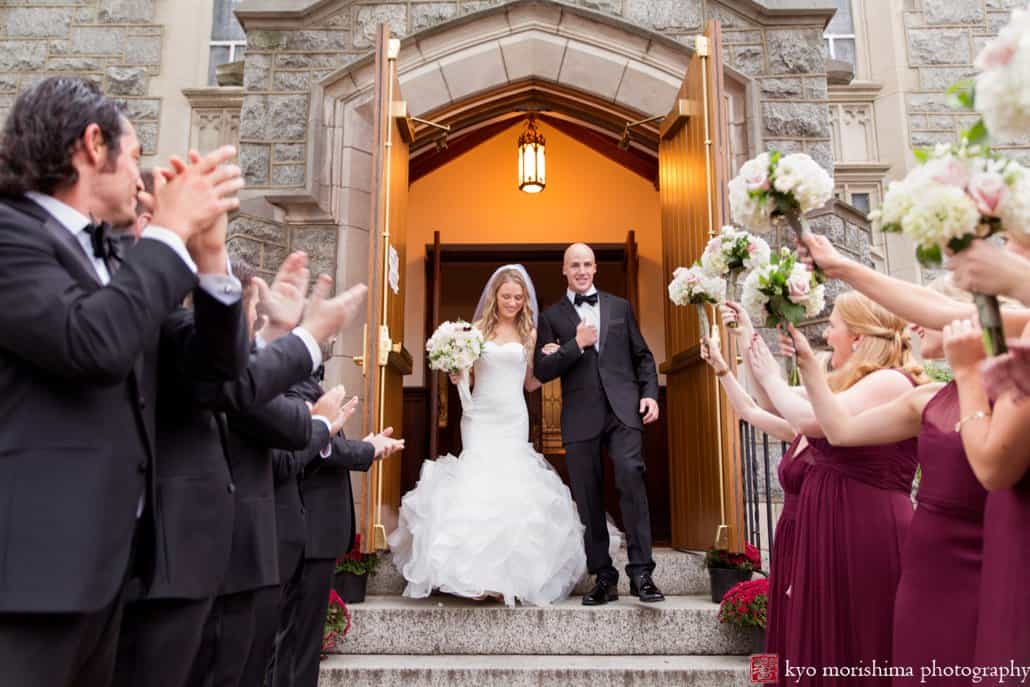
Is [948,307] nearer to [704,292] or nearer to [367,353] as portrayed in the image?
[704,292]

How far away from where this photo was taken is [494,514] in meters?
4.39

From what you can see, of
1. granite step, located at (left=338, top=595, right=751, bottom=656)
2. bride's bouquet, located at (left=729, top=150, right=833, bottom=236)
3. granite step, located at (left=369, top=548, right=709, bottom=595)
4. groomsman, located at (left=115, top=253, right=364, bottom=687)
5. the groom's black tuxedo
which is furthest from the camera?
granite step, located at (left=369, top=548, right=709, bottom=595)

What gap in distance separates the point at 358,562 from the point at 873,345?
2920 mm

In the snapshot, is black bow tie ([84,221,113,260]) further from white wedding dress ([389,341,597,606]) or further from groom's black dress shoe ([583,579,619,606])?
groom's black dress shoe ([583,579,619,606])

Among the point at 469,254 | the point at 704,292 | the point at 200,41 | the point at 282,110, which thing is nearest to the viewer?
the point at 704,292

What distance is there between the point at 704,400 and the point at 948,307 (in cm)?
307

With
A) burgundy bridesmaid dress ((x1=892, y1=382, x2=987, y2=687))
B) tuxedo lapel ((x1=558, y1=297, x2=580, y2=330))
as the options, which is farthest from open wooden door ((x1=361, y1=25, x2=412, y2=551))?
burgundy bridesmaid dress ((x1=892, y1=382, x2=987, y2=687))

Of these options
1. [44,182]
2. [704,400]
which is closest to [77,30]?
[704,400]

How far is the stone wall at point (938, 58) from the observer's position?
26.8 ft

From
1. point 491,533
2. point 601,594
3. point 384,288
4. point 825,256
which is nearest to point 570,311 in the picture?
point 384,288

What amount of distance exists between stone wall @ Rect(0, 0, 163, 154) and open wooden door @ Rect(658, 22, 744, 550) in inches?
200

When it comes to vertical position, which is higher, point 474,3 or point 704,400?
point 474,3

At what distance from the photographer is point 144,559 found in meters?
1.61

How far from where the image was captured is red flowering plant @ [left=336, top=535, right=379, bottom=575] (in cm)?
450
